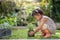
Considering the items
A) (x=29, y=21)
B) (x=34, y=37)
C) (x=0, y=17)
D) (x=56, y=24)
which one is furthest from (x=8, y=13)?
(x=56, y=24)

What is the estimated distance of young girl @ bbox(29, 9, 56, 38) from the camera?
94.7 inches

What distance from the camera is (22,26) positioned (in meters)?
2.42

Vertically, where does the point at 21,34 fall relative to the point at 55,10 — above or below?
below

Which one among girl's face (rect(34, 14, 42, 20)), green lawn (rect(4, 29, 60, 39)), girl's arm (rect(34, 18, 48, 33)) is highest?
girl's face (rect(34, 14, 42, 20))

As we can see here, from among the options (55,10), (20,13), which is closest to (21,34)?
(20,13)

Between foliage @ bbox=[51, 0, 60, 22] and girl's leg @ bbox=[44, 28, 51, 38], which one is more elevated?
foliage @ bbox=[51, 0, 60, 22]

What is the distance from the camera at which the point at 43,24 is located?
240 cm

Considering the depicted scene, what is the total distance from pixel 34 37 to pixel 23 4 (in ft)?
1.46

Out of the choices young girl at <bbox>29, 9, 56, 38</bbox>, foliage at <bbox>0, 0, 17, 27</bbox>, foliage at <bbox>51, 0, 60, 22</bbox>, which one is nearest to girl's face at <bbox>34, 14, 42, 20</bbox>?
young girl at <bbox>29, 9, 56, 38</bbox>

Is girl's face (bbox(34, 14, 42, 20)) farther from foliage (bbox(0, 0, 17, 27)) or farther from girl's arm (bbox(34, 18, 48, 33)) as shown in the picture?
foliage (bbox(0, 0, 17, 27))

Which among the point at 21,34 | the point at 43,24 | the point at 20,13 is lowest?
the point at 21,34

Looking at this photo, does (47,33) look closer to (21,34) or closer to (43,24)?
(43,24)

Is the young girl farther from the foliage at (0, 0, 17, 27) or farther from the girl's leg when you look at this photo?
the foliage at (0, 0, 17, 27)

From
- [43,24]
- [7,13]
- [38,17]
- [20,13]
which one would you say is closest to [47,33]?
[43,24]
